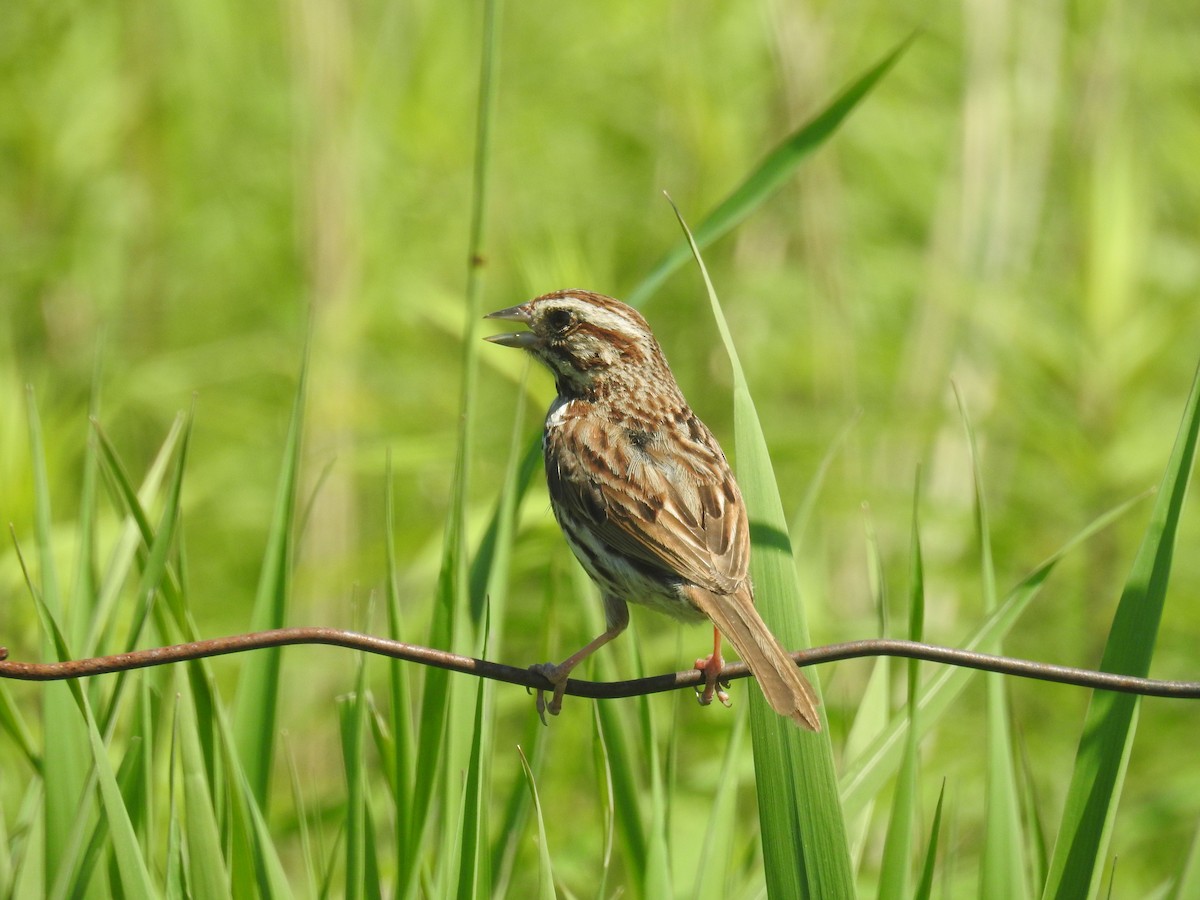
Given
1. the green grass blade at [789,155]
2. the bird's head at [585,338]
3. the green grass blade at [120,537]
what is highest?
the green grass blade at [789,155]

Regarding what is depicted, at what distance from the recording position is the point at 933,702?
2.28 metres

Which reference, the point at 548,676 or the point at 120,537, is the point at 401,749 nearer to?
the point at 548,676

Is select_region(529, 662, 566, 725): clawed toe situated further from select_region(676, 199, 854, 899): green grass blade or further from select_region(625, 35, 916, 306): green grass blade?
select_region(625, 35, 916, 306): green grass blade

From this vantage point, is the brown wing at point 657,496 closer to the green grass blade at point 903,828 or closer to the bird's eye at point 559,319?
the bird's eye at point 559,319

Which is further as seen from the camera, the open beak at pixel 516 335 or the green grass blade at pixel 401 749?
the open beak at pixel 516 335

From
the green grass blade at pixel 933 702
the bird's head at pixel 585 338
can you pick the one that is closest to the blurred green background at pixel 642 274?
the bird's head at pixel 585 338

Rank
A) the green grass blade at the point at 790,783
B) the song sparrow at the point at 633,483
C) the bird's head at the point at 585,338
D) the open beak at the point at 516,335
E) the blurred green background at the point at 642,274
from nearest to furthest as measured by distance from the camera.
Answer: the green grass blade at the point at 790,783, the song sparrow at the point at 633,483, the open beak at the point at 516,335, the bird's head at the point at 585,338, the blurred green background at the point at 642,274

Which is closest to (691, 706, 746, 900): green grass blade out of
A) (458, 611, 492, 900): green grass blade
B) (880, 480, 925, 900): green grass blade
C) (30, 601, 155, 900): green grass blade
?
(880, 480, 925, 900): green grass blade

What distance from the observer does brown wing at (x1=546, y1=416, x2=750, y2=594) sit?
2682 mm

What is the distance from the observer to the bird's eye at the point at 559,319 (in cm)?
320

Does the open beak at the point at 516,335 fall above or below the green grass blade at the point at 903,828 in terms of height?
above

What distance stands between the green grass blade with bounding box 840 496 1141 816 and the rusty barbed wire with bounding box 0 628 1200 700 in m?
0.23

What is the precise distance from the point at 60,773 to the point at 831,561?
3795 millimetres

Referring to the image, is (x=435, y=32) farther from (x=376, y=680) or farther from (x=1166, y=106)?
(x=1166, y=106)
